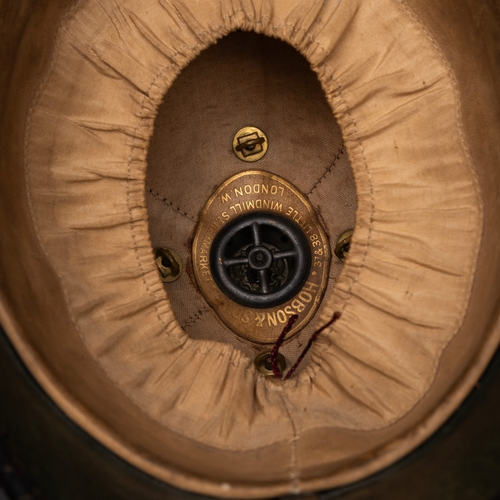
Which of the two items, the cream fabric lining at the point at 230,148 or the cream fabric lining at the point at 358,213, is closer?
the cream fabric lining at the point at 358,213

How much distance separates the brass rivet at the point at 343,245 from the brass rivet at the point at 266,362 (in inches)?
9.1

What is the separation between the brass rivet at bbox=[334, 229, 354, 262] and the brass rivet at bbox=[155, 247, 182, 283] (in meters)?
0.32

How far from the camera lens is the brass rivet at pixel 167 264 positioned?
50.4 inches

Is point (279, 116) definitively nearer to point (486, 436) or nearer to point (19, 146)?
point (19, 146)

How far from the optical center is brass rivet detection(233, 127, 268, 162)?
1310mm

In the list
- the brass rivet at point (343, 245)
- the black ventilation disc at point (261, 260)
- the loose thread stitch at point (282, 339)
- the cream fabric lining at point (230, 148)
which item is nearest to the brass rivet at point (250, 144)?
the cream fabric lining at point (230, 148)

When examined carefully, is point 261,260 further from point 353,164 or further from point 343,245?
point 353,164

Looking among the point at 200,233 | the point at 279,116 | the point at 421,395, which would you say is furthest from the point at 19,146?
the point at 421,395

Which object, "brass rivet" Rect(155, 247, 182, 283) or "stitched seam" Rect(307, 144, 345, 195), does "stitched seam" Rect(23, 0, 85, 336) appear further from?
"stitched seam" Rect(307, 144, 345, 195)

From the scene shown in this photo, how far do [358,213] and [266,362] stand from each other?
36 cm

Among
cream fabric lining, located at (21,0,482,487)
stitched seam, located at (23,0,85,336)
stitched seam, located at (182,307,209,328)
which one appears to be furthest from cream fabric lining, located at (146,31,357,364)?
stitched seam, located at (23,0,85,336)

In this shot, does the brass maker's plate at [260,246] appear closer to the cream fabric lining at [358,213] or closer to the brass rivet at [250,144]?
the brass rivet at [250,144]

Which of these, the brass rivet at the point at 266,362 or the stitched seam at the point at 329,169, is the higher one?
the stitched seam at the point at 329,169

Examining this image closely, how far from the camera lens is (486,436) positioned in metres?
0.83
